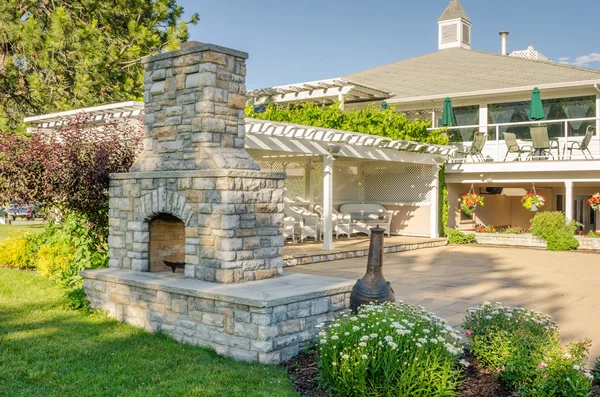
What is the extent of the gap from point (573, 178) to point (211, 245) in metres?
11.5

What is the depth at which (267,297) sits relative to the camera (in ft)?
16.9

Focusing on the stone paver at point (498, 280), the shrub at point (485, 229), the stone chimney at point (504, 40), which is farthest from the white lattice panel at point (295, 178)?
the stone chimney at point (504, 40)

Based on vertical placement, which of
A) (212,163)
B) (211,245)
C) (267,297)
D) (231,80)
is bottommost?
(267,297)

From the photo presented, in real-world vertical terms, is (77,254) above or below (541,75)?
below

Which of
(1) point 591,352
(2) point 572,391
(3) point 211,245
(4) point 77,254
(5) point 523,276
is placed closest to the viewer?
(2) point 572,391

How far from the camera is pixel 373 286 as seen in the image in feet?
18.4

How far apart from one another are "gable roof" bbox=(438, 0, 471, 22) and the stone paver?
11.8 m

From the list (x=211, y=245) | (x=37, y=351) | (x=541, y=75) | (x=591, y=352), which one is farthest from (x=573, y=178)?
(x=37, y=351)

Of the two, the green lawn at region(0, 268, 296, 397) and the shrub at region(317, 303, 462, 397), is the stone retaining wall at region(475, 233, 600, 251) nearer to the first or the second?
the shrub at region(317, 303, 462, 397)

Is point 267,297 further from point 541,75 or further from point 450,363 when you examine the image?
point 541,75

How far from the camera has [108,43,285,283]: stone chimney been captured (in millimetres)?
6035

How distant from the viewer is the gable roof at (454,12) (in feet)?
73.0

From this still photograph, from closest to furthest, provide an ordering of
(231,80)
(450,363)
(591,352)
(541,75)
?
1. (450,363)
2. (591,352)
3. (231,80)
4. (541,75)

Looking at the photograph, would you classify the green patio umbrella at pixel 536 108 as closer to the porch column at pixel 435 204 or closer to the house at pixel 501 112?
the house at pixel 501 112
